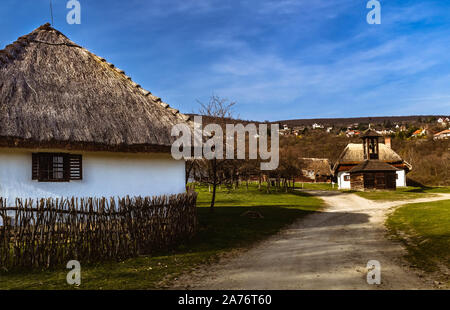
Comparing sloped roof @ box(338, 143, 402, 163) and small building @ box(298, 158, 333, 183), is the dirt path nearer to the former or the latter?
sloped roof @ box(338, 143, 402, 163)

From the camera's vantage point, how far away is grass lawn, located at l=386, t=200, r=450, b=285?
7.88 metres

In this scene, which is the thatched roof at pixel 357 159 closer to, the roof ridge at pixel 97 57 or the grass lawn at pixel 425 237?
the grass lawn at pixel 425 237

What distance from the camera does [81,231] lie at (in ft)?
25.5

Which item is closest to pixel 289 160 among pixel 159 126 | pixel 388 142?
pixel 388 142

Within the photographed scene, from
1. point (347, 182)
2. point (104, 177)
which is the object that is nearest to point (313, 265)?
point (104, 177)

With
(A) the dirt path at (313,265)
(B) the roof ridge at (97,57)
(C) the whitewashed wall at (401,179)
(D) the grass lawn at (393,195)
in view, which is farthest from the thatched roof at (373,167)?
(B) the roof ridge at (97,57)

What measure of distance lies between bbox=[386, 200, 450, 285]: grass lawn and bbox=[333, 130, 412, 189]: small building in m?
22.9

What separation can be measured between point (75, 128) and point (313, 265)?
22.9ft

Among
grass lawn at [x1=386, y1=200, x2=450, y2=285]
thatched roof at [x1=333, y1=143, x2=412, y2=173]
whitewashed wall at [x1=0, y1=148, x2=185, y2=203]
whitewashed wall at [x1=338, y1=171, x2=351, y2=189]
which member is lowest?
grass lawn at [x1=386, y1=200, x2=450, y2=285]

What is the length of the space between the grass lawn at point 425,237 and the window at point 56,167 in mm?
8912

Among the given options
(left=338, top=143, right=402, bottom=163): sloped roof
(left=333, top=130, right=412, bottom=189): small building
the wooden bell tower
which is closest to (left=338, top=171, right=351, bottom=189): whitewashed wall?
(left=333, top=130, right=412, bottom=189): small building

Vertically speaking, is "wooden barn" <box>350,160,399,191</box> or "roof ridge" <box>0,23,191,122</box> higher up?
"roof ridge" <box>0,23,191,122</box>

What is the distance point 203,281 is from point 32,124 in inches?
243

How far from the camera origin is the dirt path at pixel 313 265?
6.16 meters
